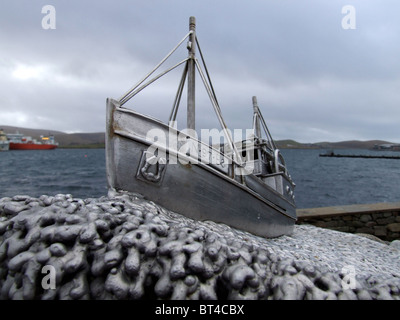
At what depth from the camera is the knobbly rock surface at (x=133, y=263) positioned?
227 cm

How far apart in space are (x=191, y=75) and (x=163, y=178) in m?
2.39

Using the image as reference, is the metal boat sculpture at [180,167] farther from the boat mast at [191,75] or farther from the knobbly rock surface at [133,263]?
the knobbly rock surface at [133,263]

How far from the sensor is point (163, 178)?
156 inches

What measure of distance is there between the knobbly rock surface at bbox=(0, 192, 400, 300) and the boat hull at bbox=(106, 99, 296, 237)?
0.75 m

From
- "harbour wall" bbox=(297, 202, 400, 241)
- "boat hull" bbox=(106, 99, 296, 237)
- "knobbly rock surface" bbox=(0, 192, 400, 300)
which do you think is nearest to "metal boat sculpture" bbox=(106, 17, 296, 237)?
"boat hull" bbox=(106, 99, 296, 237)

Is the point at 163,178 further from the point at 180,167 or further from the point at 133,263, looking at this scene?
the point at 133,263

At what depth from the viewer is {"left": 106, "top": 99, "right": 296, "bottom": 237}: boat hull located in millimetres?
3900

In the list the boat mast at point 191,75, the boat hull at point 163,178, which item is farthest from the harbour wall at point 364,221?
the boat mast at point 191,75

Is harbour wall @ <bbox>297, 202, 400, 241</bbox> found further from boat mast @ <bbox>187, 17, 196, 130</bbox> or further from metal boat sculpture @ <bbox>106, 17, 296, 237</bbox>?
boat mast @ <bbox>187, 17, 196, 130</bbox>

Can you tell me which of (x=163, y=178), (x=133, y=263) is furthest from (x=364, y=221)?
(x=133, y=263)

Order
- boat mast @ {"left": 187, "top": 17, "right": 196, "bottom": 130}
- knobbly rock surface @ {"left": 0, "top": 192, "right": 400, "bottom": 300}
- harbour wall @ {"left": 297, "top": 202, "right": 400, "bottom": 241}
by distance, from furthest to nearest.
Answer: harbour wall @ {"left": 297, "top": 202, "right": 400, "bottom": 241} < boat mast @ {"left": 187, "top": 17, "right": 196, "bottom": 130} < knobbly rock surface @ {"left": 0, "top": 192, "right": 400, "bottom": 300}

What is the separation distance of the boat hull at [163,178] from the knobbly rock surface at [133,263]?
0.75 m
